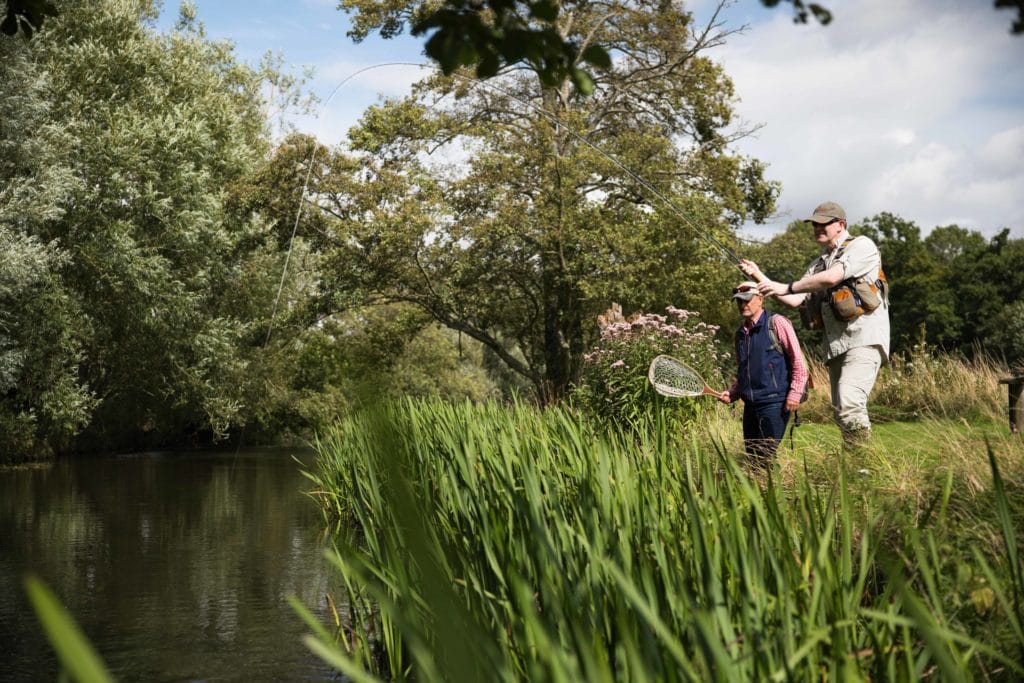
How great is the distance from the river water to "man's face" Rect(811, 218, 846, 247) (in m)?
3.79

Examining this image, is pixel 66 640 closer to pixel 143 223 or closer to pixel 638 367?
pixel 638 367

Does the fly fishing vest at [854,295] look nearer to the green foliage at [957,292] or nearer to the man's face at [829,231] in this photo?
the man's face at [829,231]

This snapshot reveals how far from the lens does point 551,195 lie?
2520 cm

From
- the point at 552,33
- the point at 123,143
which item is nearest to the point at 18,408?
the point at 123,143

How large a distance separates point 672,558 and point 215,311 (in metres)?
25.3

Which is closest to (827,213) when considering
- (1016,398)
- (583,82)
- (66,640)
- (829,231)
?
(829,231)

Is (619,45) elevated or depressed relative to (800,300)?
elevated

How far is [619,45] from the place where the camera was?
2869 centimetres

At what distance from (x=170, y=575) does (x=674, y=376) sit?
4.04m

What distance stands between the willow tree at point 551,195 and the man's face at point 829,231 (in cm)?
1703

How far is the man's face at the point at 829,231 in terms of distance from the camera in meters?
6.82

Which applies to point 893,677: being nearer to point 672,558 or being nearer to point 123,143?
point 672,558

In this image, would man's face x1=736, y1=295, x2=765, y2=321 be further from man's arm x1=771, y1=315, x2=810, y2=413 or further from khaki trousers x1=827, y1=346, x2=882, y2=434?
khaki trousers x1=827, y1=346, x2=882, y2=434

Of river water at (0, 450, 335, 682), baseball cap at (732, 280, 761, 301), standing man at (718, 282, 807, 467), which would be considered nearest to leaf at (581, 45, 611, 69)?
river water at (0, 450, 335, 682)
